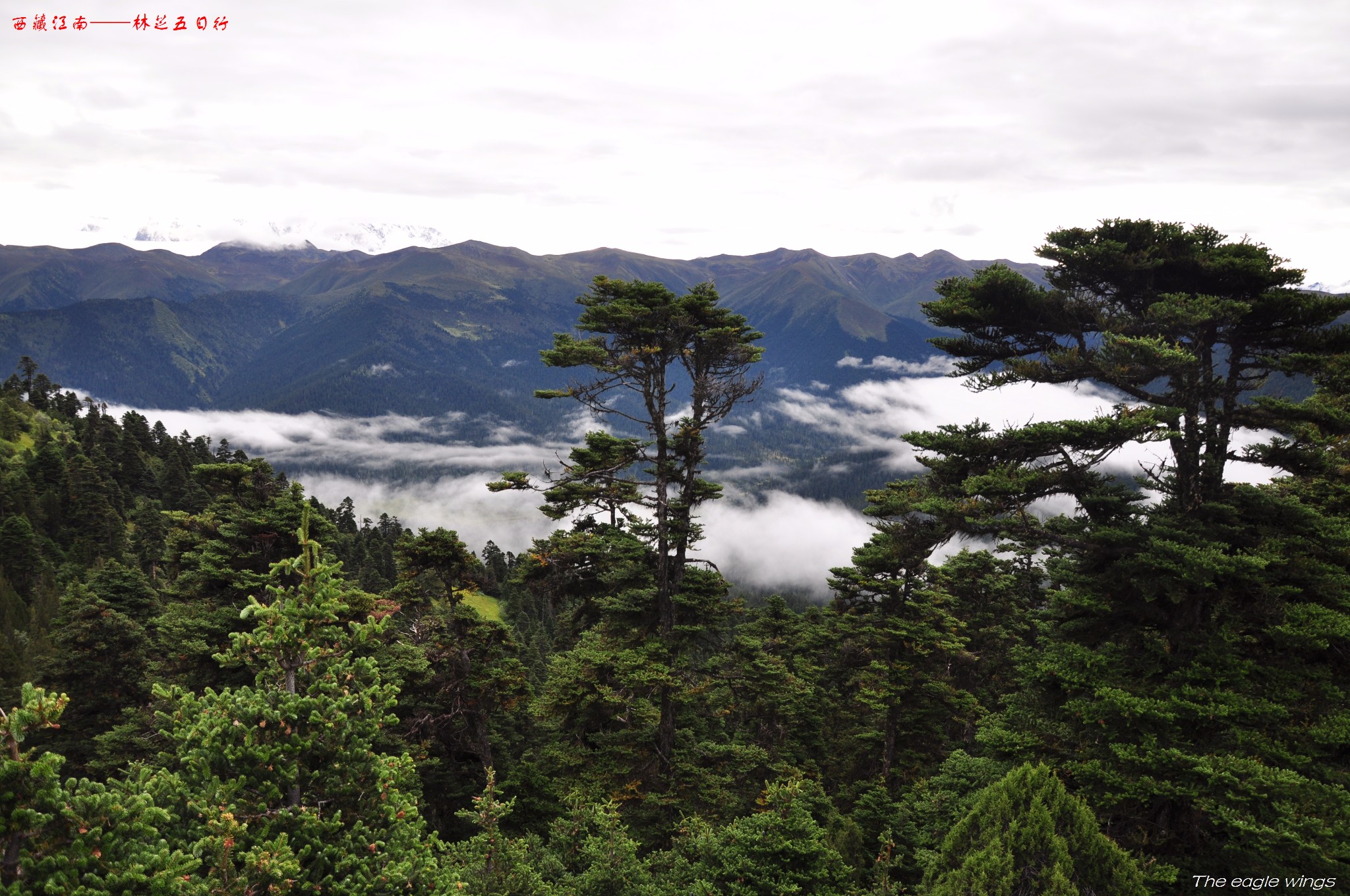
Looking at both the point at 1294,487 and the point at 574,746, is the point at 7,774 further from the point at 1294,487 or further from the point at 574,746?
the point at 1294,487

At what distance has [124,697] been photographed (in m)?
27.6

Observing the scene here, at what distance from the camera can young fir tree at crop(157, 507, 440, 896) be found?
7.52 metres

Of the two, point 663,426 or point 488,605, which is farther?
point 488,605

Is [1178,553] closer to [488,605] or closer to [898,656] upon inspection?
[898,656]

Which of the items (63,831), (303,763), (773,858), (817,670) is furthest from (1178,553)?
(817,670)

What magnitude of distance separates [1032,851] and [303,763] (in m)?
10.4

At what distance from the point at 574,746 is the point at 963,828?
1514 centimetres

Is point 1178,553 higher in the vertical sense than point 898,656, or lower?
higher

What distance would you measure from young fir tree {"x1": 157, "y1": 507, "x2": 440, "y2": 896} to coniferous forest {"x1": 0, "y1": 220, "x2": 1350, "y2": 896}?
69mm

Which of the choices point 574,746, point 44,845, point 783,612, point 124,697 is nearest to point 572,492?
point 574,746

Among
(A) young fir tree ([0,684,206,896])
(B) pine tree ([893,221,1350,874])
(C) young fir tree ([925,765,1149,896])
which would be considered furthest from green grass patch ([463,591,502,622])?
(A) young fir tree ([0,684,206,896])

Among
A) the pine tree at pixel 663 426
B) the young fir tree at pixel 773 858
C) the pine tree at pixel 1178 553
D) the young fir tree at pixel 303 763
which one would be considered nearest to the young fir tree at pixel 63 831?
the young fir tree at pixel 303 763

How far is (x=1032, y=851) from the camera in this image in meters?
9.52

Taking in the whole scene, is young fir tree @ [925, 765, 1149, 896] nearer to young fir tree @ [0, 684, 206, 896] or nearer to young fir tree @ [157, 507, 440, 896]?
young fir tree @ [157, 507, 440, 896]
